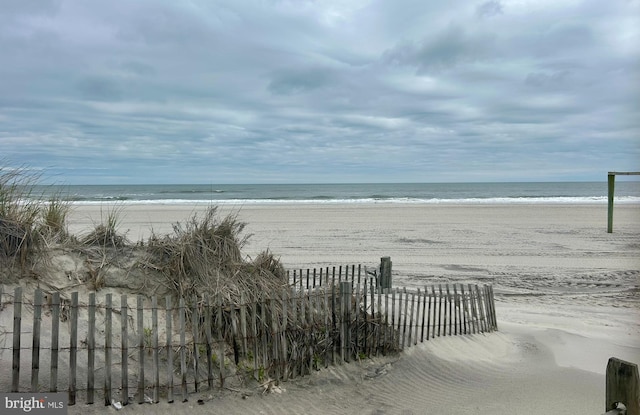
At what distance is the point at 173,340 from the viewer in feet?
17.9

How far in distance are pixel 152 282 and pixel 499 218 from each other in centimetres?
2834

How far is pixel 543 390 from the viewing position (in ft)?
19.6

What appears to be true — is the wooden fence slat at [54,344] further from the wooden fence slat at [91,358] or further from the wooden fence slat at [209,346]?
the wooden fence slat at [209,346]

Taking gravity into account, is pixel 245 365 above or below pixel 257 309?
below

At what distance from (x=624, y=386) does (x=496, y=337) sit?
4715 mm

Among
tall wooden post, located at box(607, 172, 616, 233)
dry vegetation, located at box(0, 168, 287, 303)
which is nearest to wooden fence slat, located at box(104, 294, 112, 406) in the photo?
dry vegetation, located at box(0, 168, 287, 303)

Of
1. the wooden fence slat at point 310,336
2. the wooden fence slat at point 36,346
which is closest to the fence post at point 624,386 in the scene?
the wooden fence slat at point 310,336

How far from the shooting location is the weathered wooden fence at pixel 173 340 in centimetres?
458

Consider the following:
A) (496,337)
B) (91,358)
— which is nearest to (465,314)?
(496,337)

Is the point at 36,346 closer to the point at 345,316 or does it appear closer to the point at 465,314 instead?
the point at 345,316

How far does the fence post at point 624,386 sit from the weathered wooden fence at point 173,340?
3.34 meters

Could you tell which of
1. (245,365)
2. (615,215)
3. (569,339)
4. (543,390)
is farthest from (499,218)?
(245,365)

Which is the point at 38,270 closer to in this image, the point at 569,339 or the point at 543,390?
the point at 543,390

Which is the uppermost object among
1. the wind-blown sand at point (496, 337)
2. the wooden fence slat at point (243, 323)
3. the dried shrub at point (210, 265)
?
the dried shrub at point (210, 265)
